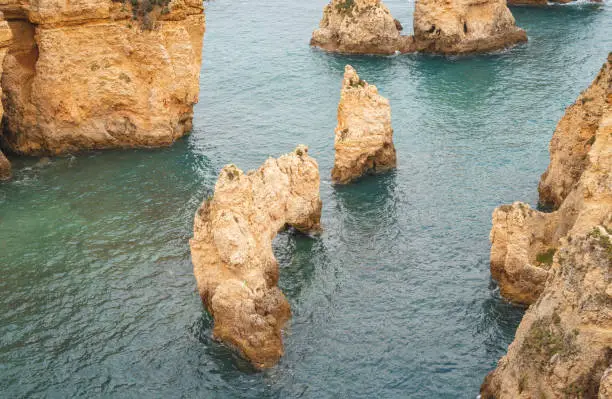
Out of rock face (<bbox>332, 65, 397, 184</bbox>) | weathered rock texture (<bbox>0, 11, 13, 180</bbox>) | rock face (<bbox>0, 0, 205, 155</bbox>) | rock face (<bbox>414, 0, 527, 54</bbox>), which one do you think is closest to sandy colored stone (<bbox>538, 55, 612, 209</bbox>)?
rock face (<bbox>332, 65, 397, 184</bbox>)

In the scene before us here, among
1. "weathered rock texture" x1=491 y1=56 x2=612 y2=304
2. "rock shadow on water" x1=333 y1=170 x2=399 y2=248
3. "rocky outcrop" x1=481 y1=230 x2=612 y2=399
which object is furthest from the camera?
"rock shadow on water" x1=333 y1=170 x2=399 y2=248

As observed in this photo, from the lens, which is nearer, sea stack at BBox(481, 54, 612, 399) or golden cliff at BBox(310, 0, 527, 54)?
sea stack at BBox(481, 54, 612, 399)

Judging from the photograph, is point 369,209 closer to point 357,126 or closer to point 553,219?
point 357,126

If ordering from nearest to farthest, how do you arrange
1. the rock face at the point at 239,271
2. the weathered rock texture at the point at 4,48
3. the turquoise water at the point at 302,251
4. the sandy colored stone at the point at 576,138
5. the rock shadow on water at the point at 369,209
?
the turquoise water at the point at 302,251 → the rock face at the point at 239,271 → the sandy colored stone at the point at 576,138 → the rock shadow on water at the point at 369,209 → the weathered rock texture at the point at 4,48

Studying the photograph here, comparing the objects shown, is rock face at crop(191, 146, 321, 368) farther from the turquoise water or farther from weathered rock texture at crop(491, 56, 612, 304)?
weathered rock texture at crop(491, 56, 612, 304)

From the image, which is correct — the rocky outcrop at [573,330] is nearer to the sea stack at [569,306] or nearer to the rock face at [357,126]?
the sea stack at [569,306]

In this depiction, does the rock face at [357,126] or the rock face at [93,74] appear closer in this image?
the rock face at [357,126]

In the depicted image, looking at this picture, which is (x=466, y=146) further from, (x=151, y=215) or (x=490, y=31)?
(x=490, y=31)

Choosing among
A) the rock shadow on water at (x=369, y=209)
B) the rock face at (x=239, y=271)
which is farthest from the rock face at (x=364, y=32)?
the rock face at (x=239, y=271)
